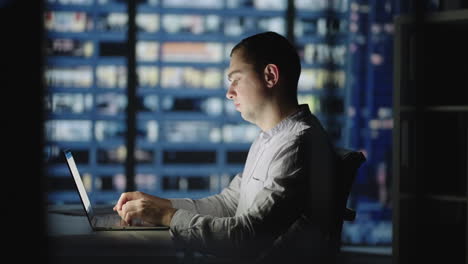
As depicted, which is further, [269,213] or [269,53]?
[269,53]

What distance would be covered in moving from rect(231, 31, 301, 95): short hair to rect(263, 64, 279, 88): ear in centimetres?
1

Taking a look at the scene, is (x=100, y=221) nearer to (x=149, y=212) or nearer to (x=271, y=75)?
(x=149, y=212)

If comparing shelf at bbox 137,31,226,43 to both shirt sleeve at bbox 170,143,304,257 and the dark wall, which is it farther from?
shirt sleeve at bbox 170,143,304,257

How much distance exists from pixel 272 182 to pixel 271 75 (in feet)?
1.05

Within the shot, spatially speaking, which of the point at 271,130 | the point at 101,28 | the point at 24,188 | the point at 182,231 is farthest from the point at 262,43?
the point at 101,28

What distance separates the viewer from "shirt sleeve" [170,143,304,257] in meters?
1.22

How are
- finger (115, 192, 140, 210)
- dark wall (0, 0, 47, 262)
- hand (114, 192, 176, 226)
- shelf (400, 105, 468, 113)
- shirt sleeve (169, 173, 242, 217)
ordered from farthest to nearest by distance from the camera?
1. dark wall (0, 0, 47, 262)
2. shelf (400, 105, 468, 113)
3. shirt sleeve (169, 173, 242, 217)
4. finger (115, 192, 140, 210)
5. hand (114, 192, 176, 226)

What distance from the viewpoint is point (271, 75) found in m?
1.41

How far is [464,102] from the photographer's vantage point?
2332 mm

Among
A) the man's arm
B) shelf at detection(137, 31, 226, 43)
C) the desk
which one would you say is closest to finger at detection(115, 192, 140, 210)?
the man's arm

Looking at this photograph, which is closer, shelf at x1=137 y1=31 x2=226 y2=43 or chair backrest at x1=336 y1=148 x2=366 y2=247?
chair backrest at x1=336 y1=148 x2=366 y2=247

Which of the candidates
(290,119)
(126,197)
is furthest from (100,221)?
(290,119)

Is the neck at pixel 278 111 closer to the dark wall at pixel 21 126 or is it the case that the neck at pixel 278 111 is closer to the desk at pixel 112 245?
A: the desk at pixel 112 245

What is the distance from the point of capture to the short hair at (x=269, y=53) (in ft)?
4.63
